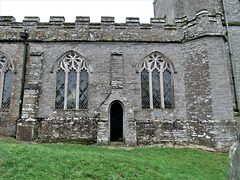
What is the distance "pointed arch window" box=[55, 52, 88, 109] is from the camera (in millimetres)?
10180

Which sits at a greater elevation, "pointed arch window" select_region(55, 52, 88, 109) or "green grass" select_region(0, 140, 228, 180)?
"pointed arch window" select_region(55, 52, 88, 109)

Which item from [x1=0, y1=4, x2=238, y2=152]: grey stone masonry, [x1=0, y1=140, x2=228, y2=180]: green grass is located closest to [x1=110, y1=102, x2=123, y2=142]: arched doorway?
[x1=0, y1=4, x2=238, y2=152]: grey stone masonry

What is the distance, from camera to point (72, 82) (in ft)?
34.4

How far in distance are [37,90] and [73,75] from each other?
2.38m

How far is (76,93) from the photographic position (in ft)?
33.7

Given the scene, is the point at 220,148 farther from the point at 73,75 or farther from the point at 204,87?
the point at 73,75

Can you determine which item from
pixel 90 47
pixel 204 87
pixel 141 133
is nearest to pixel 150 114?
pixel 141 133

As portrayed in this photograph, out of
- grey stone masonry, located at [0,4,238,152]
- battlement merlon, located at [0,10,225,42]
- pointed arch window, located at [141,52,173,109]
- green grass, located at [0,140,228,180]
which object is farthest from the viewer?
battlement merlon, located at [0,10,225,42]

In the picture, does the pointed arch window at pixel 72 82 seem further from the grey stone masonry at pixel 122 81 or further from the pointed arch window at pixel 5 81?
the pointed arch window at pixel 5 81

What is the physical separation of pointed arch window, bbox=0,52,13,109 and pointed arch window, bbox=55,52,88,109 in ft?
10.4

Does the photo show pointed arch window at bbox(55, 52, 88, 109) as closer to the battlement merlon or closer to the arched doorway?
the battlement merlon

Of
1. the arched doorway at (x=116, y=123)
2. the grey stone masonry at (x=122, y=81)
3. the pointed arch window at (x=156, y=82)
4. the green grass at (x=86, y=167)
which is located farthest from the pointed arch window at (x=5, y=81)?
the pointed arch window at (x=156, y=82)

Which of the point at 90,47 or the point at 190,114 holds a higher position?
the point at 90,47

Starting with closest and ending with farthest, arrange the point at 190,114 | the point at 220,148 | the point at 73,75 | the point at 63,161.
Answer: the point at 63,161
the point at 220,148
the point at 190,114
the point at 73,75
